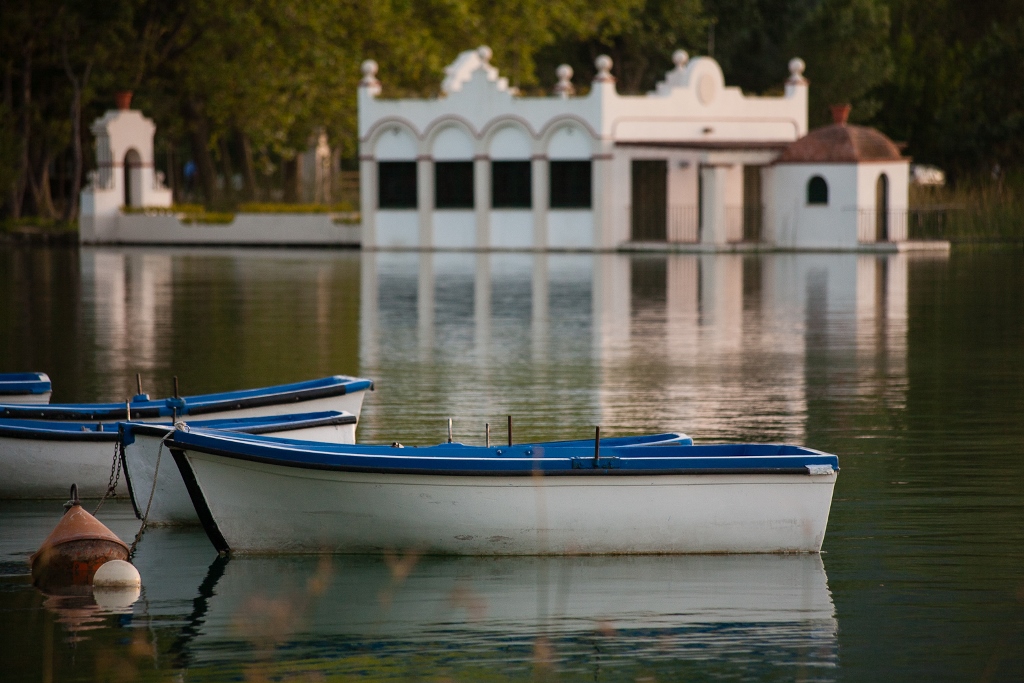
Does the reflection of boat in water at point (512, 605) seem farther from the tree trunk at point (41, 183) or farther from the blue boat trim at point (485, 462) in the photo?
the tree trunk at point (41, 183)

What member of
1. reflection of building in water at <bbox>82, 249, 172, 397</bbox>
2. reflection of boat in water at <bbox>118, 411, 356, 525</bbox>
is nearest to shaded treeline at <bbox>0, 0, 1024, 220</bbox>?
reflection of building in water at <bbox>82, 249, 172, 397</bbox>

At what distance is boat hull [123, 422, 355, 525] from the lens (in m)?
10.8

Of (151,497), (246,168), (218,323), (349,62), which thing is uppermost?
(349,62)

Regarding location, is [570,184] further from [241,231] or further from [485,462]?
[485,462]

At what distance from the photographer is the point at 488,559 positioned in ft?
33.7

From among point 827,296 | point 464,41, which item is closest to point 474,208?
point 464,41

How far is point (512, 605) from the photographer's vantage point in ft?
30.5

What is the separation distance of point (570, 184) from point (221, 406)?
40.4m

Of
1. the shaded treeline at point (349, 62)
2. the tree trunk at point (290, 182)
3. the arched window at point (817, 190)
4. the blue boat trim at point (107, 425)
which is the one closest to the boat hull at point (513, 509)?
the blue boat trim at point (107, 425)

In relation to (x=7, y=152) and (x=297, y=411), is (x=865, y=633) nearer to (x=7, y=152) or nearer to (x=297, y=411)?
(x=297, y=411)

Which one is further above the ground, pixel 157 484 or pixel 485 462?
pixel 485 462

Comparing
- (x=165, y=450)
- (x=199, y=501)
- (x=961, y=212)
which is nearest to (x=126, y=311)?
(x=165, y=450)

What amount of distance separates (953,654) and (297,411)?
21.3 ft

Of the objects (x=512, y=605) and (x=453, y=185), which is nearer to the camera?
(x=512, y=605)
